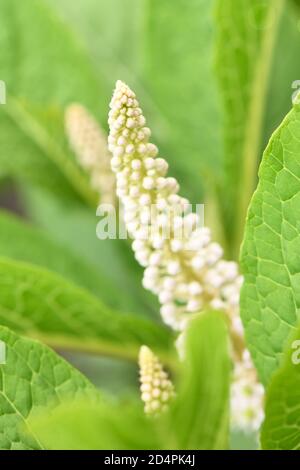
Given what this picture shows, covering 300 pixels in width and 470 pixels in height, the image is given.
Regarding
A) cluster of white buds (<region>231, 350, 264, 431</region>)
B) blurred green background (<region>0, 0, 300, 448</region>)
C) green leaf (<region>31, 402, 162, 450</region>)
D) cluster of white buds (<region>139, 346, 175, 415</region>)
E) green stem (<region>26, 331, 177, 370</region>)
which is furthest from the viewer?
blurred green background (<region>0, 0, 300, 448</region>)

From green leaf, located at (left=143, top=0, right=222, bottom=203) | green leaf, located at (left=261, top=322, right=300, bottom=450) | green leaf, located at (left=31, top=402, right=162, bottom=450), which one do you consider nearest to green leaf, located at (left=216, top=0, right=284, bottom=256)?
green leaf, located at (left=143, top=0, right=222, bottom=203)

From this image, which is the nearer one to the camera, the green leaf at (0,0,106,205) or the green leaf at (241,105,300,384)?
the green leaf at (241,105,300,384)

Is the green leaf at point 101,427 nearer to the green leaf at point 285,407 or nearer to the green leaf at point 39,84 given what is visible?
the green leaf at point 285,407

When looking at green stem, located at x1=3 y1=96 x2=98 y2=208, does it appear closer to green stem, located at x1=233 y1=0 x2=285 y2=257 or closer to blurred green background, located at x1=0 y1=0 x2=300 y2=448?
blurred green background, located at x1=0 y1=0 x2=300 y2=448

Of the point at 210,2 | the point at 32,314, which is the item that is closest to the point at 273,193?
the point at 32,314

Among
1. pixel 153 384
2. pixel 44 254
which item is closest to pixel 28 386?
pixel 153 384

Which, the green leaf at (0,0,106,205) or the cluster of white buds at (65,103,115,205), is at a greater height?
the green leaf at (0,0,106,205)
